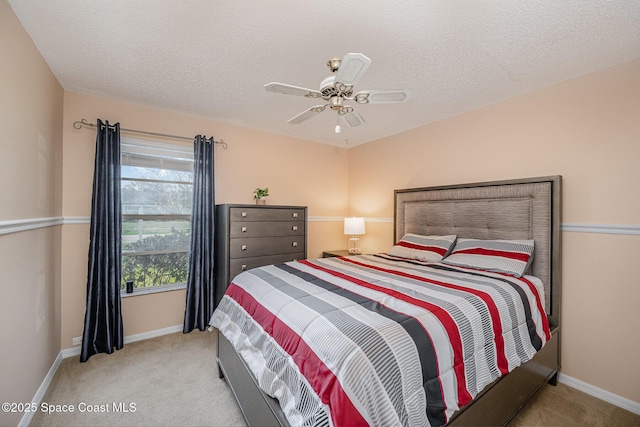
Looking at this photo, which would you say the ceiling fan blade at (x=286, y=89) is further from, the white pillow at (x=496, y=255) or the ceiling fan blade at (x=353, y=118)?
the white pillow at (x=496, y=255)

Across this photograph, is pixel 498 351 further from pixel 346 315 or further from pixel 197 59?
pixel 197 59

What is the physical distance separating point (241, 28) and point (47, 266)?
2.39 metres

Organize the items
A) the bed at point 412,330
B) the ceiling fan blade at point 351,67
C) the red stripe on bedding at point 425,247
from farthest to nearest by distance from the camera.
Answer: the red stripe on bedding at point 425,247 < the ceiling fan blade at point 351,67 < the bed at point 412,330

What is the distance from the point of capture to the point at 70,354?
2633mm

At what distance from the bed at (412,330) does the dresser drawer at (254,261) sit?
92cm

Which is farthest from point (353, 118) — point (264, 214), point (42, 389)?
point (42, 389)

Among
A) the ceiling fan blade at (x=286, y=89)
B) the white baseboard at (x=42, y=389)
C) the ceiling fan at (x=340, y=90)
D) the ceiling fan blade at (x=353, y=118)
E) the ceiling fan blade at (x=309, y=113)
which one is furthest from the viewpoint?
the ceiling fan blade at (x=353, y=118)

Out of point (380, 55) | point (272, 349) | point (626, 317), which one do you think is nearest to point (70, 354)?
point (272, 349)

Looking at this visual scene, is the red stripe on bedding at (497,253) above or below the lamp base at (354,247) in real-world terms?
above

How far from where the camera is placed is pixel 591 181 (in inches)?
88.4

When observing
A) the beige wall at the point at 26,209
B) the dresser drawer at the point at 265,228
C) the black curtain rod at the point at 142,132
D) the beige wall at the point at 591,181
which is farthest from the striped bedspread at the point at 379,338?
the black curtain rod at the point at 142,132

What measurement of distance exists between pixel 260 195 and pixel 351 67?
95.3 inches

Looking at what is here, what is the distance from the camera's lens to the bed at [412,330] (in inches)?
45.9

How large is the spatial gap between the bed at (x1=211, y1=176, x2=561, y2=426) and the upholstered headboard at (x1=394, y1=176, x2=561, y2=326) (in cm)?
1
